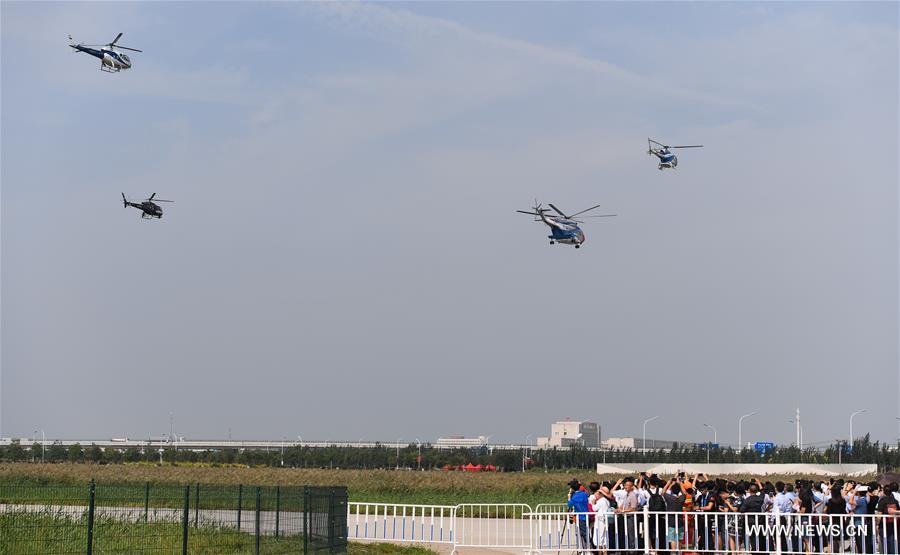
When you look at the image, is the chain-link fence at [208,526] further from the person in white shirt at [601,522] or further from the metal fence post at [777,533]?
the metal fence post at [777,533]

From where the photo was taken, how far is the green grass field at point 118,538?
1934 cm

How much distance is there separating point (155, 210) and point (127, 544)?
3642cm

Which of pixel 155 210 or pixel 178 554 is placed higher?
pixel 155 210

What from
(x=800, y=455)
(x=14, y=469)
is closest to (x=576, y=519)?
(x=14, y=469)

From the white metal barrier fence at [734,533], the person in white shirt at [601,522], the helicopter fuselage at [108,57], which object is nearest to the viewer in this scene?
the white metal barrier fence at [734,533]

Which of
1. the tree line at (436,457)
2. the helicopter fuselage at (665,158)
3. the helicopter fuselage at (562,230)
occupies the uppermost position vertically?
the helicopter fuselage at (665,158)

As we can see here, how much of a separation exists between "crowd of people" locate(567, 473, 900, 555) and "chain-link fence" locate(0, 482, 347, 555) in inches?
202

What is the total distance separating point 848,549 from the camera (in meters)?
24.7

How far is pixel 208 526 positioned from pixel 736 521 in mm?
10797

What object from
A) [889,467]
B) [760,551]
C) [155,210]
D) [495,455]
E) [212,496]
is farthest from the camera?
[495,455]

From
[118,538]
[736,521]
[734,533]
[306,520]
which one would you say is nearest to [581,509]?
[734,533]

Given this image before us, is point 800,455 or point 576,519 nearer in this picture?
point 576,519

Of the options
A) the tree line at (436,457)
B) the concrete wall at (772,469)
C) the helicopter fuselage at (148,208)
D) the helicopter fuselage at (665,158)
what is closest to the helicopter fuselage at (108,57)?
the helicopter fuselage at (148,208)

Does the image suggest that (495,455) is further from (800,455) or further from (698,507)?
(698,507)
